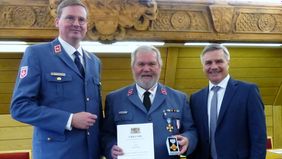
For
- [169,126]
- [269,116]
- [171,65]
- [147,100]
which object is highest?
[171,65]

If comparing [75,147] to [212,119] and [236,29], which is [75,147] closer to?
[212,119]

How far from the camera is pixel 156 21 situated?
4.00 m

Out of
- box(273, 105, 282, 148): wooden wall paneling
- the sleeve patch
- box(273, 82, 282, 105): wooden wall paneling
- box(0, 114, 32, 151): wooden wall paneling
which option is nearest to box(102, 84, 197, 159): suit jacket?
the sleeve patch

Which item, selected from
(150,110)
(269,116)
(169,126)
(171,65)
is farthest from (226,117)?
(269,116)

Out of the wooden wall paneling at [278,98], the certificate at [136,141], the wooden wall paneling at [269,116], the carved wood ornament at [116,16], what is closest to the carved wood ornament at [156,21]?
the carved wood ornament at [116,16]

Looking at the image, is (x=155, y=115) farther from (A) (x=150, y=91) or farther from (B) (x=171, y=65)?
(B) (x=171, y=65)

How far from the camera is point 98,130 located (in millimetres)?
Result: 2125

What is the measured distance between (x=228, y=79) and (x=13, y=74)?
284cm

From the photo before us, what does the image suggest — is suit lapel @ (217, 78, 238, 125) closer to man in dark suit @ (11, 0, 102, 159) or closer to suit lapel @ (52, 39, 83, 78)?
man in dark suit @ (11, 0, 102, 159)

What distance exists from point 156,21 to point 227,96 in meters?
1.86

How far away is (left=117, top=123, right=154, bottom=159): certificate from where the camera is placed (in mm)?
1970

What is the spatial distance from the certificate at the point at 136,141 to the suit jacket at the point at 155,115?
0.27 feet

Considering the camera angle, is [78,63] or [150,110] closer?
[78,63]

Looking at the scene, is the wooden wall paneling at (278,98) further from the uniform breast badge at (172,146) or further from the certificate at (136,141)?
the certificate at (136,141)
